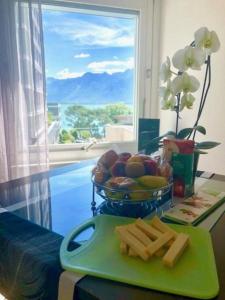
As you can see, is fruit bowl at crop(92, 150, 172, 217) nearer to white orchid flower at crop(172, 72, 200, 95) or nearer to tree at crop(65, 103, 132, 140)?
white orchid flower at crop(172, 72, 200, 95)

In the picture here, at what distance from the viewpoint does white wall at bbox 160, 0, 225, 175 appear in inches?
61.6

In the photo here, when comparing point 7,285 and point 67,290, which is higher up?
point 67,290

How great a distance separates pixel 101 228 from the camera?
667 mm

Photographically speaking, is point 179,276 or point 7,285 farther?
point 7,285

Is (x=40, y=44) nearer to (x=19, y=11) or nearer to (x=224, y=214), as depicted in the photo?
(x=19, y=11)

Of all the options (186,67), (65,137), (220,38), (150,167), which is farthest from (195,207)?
(65,137)

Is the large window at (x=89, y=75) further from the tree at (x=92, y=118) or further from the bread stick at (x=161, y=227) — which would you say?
the bread stick at (x=161, y=227)

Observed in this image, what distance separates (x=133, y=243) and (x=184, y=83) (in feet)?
1.81

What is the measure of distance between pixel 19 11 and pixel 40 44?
0.20 m

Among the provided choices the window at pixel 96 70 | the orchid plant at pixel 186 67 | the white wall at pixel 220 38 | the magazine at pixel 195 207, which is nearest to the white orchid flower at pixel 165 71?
the orchid plant at pixel 186 67

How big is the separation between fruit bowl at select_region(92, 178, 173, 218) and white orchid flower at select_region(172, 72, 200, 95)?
1.05 ft

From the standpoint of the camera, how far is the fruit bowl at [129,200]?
0.72 metres

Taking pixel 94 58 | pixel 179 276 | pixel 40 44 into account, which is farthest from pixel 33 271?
pixel 94 58

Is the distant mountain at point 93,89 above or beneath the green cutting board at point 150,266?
above
